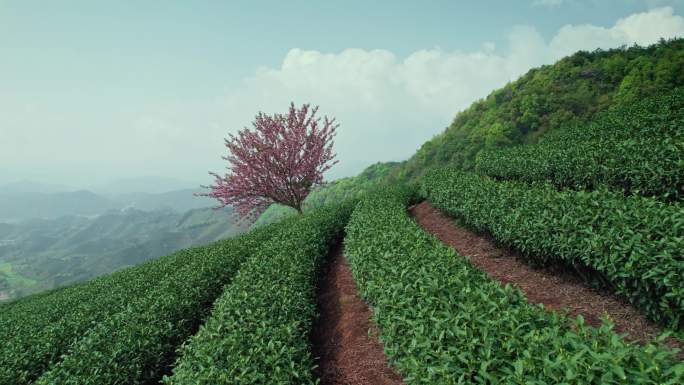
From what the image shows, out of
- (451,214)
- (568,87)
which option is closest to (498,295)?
(451,214)

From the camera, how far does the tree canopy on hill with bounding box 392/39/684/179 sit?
24.6 meters

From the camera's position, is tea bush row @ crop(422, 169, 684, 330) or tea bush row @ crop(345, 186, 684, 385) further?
tea bush row @ crop(422, 169, 684, 330)

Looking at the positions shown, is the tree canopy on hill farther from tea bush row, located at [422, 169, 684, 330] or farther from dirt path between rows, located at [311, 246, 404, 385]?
dirt path between rows, located at [311, 246, 404, 385]

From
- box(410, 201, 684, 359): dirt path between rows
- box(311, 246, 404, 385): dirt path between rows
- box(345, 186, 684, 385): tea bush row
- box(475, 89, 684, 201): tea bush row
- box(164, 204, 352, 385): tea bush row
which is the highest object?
box(475, 89, 684, 201): tea bush row

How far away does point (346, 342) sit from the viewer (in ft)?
21.5

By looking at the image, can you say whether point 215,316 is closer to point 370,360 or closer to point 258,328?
point 258,328

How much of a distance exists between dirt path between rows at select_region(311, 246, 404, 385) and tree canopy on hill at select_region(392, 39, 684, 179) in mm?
22145

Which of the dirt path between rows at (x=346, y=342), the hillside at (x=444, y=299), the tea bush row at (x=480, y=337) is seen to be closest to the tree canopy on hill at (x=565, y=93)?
the hillside at (x=444, y=299)

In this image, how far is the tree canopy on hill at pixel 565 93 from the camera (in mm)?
24594

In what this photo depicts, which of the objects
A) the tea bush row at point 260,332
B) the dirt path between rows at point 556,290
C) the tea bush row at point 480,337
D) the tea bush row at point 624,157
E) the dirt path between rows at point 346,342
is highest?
the tea bush row at point 624,157

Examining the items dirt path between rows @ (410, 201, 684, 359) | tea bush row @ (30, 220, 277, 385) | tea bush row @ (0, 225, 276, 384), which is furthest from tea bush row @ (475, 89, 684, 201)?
tea bush row @ (0, 225, 276, 384)

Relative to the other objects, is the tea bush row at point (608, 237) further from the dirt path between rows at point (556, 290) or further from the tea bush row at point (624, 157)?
the tea bush row at point (624, 157)

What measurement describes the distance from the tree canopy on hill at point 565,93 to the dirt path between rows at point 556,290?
1916cm

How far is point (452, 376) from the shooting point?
324cm
